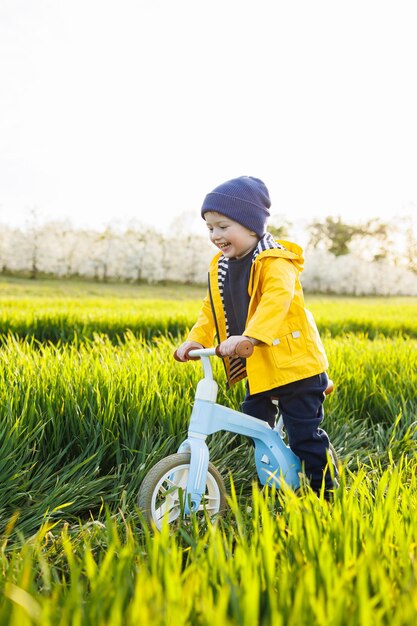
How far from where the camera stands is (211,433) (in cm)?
245

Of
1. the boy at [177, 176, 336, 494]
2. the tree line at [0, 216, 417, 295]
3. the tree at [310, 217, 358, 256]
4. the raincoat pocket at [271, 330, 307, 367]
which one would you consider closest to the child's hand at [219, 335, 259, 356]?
the boy at [177, 176, 336, 494]

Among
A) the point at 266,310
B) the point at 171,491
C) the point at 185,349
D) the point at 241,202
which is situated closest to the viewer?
the point at 171,491

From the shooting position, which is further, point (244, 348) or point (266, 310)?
point (266, 310)

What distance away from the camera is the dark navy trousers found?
265cm

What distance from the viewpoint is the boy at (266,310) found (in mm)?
2506

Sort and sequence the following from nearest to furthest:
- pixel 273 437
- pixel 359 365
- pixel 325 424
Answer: pixel 273 437 < pixel 325 424 < pixel 359 365

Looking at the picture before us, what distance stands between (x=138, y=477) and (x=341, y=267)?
5116 centimetres

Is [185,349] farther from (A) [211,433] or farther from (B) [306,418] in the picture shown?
(B) [306,418]

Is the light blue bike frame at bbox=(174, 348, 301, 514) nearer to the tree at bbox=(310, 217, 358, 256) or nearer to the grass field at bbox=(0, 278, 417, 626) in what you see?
the grass field at bbox=(0, 278, 417, 626)

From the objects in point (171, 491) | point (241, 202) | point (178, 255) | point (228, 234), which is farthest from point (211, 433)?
point (178, 255)

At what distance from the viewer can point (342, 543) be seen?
1.49 meters

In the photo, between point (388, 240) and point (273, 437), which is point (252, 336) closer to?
point (273, 437)

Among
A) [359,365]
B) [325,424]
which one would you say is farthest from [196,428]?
[359,365]

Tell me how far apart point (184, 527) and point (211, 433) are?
1.34ft
